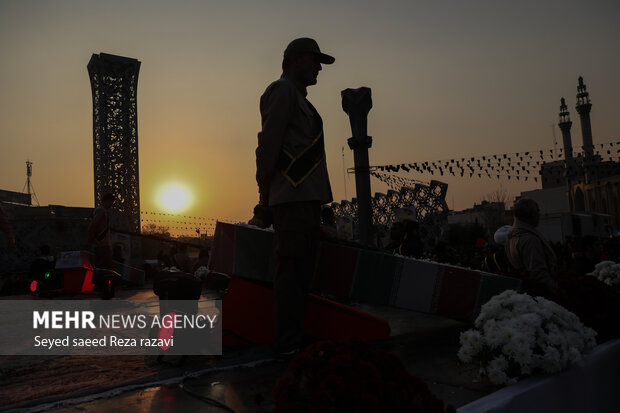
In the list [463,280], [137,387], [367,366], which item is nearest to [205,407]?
[137,387]

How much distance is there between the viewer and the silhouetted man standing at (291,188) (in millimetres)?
3379

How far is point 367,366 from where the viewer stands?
1.58m

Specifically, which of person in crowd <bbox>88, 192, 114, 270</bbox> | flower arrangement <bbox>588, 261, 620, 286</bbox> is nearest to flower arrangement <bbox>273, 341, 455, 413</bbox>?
flower arrangement <bbox>588, 261, 620, 286</bbox>

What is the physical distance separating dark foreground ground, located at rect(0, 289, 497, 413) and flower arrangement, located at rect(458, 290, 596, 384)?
0.63 feet

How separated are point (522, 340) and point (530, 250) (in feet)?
7.13

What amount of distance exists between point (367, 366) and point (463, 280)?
2730 mm

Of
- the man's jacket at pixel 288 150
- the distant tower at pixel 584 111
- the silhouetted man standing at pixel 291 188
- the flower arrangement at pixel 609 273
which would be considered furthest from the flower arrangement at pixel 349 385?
the distant tower at pixel 584 111

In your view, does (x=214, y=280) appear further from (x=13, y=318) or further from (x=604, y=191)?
(x=604, y=191)

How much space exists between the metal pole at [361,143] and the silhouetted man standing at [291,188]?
8.20m

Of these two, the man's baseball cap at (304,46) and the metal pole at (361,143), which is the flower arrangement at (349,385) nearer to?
the man's baseball cap at (304,46)

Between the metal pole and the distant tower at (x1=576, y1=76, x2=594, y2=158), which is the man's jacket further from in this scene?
the distant tower at (x1=576, y1=76, x2=594, y2=158)

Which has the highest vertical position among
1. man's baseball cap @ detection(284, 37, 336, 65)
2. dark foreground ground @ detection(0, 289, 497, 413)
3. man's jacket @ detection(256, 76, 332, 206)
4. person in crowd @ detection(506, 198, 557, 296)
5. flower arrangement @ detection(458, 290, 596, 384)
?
man's baseball cap @ detection(284, 37, 336, 65)

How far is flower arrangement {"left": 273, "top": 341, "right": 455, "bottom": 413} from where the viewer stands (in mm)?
1498

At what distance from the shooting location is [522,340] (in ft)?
8.16
